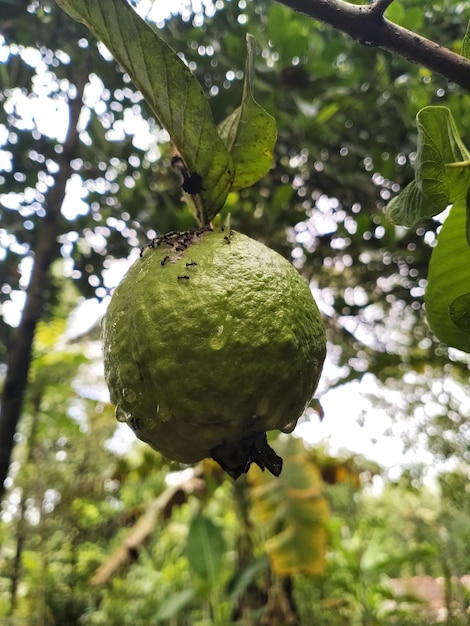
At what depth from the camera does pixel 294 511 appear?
8.51ft

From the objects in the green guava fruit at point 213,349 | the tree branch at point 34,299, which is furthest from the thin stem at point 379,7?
the tree branch at point 34,299

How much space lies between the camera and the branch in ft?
1.68

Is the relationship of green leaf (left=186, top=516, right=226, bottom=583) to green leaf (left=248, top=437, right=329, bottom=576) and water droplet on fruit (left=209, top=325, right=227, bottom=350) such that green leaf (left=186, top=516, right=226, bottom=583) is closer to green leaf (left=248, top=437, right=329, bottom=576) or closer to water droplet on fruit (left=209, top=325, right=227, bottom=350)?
green leaf (left=248, top=437, right=329, bottom=576)

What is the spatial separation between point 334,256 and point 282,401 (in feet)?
4.12

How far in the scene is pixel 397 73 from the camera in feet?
4.71

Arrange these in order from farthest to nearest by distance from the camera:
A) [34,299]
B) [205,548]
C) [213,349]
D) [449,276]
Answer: [205,548] → [34,299] → [449,276] → [213,349]

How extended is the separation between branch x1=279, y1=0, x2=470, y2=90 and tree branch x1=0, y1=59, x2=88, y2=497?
1.05 m

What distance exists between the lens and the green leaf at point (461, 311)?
0.51 meters

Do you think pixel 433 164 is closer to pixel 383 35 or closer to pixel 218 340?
pixel 383 35

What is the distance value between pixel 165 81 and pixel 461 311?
36 cm

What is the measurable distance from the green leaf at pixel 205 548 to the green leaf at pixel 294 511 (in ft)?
0.85

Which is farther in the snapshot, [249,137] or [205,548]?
[205,548]

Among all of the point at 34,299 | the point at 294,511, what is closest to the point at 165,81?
the point at 34,299

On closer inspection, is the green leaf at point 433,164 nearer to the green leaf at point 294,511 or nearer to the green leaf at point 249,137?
the green leaf at point 249,137
